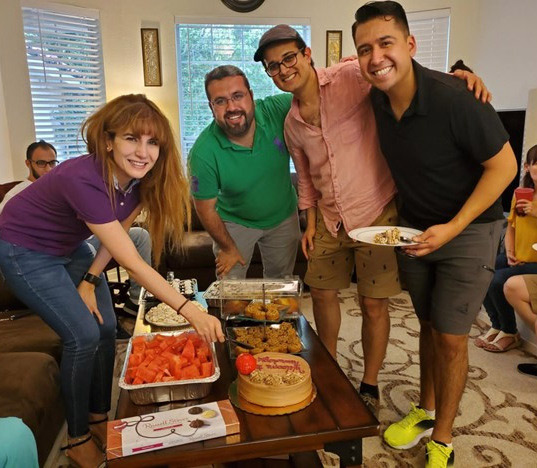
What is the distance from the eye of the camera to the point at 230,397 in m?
1.43

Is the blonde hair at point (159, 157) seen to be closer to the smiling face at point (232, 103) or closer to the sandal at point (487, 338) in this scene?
the smiling face at point (232, 103)

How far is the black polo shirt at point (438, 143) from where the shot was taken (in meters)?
1.50

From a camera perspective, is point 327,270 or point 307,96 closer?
point 307,96

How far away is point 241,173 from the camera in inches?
89.4

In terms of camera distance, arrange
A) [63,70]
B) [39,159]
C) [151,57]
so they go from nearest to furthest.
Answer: [39,159]
[63,70]
[151,57]

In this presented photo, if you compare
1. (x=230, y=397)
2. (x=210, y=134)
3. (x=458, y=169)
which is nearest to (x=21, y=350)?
(x=230, y=397)

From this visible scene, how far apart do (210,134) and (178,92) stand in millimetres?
2747

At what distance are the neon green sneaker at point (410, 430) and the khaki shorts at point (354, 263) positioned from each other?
503mm

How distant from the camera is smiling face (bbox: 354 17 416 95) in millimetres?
1558

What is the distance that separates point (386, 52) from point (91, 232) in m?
1.15

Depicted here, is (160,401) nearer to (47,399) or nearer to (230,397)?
(230,397)

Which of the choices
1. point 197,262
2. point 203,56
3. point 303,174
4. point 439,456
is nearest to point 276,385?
point 439,456

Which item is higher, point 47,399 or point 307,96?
point 307,96

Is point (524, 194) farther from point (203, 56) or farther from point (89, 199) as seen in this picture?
point (203, 56)
